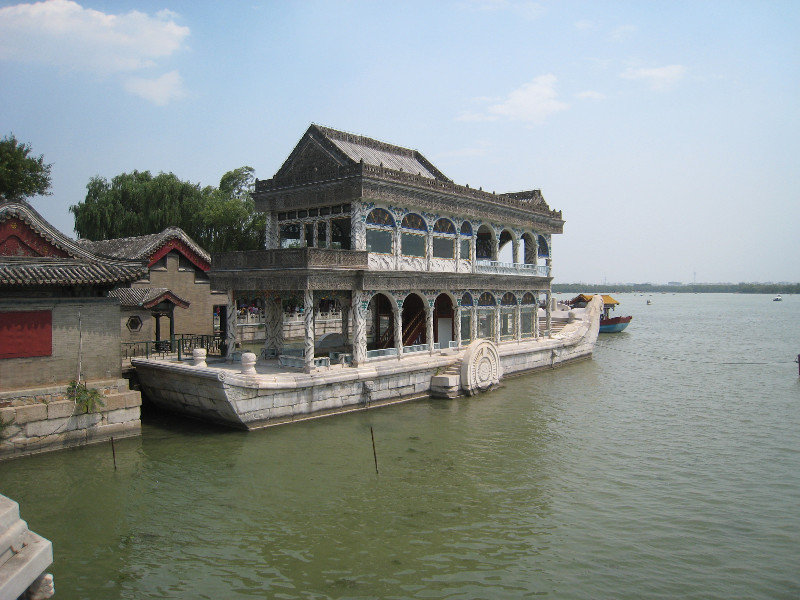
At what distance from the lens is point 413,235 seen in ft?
71.7

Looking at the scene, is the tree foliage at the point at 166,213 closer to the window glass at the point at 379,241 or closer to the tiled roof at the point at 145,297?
the tiled roof at the point at 145,297

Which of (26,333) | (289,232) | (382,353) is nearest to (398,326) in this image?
(382,353)

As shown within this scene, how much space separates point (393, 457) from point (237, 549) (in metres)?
5.31

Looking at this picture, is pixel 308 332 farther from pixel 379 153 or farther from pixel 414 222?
pixel 379 153

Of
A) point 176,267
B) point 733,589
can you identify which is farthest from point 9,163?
point 733,589

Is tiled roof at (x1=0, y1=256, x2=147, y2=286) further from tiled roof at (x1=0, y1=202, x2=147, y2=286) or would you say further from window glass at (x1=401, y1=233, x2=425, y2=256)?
window glass at (x1=401, y1=233, x2=425, y2=256)

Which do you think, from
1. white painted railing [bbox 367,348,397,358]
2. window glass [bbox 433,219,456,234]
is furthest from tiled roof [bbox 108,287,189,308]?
window glass [bbox 433,219,456,234]

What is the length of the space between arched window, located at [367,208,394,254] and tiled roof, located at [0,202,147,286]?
723 cm

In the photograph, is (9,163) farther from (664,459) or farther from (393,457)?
(664,459)

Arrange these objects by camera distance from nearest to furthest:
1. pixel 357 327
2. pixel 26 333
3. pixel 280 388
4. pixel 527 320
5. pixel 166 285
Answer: pixel 26 333 < pixel 280 388 < pixel 357 327 < pixel 166 285 < pixel 527 320

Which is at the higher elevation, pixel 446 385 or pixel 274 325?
pixel 274 325

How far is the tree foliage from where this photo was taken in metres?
39.4

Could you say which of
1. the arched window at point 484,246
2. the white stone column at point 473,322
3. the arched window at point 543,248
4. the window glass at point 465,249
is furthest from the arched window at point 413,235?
the arched window at point 543,248

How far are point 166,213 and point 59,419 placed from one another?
92.9 ft
